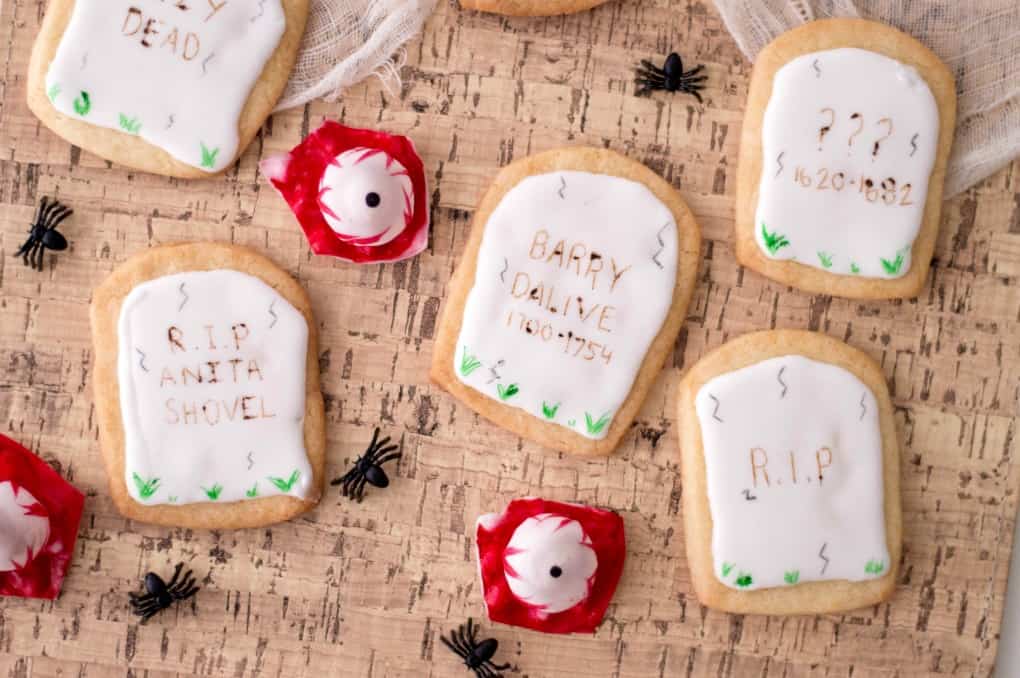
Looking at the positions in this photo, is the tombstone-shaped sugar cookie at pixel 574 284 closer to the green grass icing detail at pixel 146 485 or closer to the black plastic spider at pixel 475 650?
the black plastic spider at pixel 475 650

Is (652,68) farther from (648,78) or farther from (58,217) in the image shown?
(58,217)

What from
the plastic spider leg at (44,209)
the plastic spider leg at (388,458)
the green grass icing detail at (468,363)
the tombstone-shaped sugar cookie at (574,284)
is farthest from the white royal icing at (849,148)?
the plastic spider leg at (44,209)

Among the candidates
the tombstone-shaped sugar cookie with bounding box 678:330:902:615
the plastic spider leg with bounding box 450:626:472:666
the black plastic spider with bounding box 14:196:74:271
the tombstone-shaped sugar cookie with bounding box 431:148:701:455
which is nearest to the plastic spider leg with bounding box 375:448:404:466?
the tombstone-shaped sugar cookie with bounding box 431:148:701:455

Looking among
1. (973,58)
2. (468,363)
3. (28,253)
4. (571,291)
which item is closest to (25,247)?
(28,253)

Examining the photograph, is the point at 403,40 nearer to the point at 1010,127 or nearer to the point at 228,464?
the point at 228,464

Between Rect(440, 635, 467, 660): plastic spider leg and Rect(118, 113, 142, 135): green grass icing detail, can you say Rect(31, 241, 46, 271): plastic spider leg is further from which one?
Rect(440, 635, 467, 660): plastic spider leg

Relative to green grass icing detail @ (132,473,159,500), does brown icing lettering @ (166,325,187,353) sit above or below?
above
